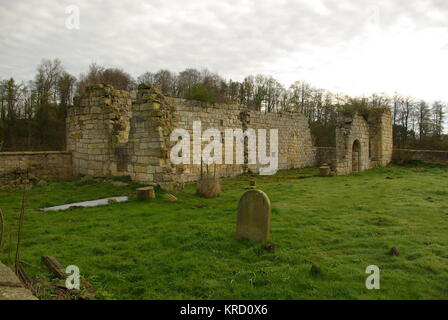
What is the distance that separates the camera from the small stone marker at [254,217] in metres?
5.93

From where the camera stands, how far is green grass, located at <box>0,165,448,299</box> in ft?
14.0

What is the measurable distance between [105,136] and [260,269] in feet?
31.5

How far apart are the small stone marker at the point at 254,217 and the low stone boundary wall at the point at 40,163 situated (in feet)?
31.7

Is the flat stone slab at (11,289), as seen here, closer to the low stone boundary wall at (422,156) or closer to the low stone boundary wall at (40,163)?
the low stone boundary wall at (40,163)

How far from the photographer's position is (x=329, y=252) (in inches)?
218

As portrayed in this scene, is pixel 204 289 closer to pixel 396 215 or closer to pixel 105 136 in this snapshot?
pixel 396 215

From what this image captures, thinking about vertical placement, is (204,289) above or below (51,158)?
below

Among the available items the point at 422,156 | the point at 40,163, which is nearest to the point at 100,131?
the point at 40,163

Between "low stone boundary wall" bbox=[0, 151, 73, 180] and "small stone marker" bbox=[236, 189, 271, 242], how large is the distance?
31.7 feet

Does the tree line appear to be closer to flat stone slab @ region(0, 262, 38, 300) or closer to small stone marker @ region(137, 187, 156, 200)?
small stone marker @ region(137, 187, 156, 200)

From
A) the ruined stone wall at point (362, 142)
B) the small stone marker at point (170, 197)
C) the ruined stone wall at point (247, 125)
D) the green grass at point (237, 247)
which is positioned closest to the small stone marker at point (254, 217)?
the green grass at point (237, 247)

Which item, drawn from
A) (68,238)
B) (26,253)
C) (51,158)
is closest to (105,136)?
(51,158)

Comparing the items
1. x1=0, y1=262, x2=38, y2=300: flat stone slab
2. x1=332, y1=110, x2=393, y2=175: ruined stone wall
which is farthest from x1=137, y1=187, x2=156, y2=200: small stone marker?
x1=332, y1=110, x2=393, y2=175: ruined stone wall
